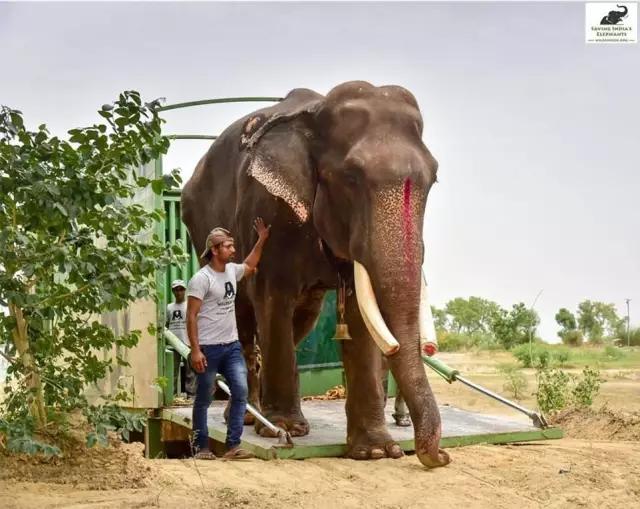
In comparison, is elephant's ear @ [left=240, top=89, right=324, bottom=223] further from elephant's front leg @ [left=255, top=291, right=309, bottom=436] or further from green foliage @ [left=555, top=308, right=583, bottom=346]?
green foliage @ [left=555, top=308, right=583, bottom=346]

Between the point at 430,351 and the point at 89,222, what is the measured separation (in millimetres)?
2493

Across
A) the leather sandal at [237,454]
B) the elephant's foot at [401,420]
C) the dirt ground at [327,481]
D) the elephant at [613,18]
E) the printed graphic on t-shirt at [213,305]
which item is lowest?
the dirt ground at [327,481]

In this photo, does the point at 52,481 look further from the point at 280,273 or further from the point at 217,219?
the point at 217,219

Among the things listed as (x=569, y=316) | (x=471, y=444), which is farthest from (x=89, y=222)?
(x=569, y=316)

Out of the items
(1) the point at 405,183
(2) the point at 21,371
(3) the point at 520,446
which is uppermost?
(1) the point at 405,183

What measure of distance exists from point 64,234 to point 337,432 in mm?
3338

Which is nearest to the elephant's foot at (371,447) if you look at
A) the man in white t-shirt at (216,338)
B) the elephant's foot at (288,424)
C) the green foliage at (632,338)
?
the elephant's foot at (288,424)

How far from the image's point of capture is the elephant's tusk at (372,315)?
5.96 m

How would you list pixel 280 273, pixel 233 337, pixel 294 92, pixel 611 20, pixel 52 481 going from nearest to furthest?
pixel 52 481, pixel 233 337, pixel 280 273, pixel 294 92, pixel 611 20

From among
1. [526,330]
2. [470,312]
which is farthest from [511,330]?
[470,312]

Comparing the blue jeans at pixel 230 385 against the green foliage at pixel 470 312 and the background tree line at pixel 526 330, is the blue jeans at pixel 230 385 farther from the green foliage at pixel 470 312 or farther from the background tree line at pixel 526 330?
the green foliage at pixel 470 312

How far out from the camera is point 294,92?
318 inches

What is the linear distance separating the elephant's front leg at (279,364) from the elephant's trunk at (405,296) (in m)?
1.37

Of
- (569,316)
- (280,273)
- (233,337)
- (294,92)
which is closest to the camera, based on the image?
(233,337)
